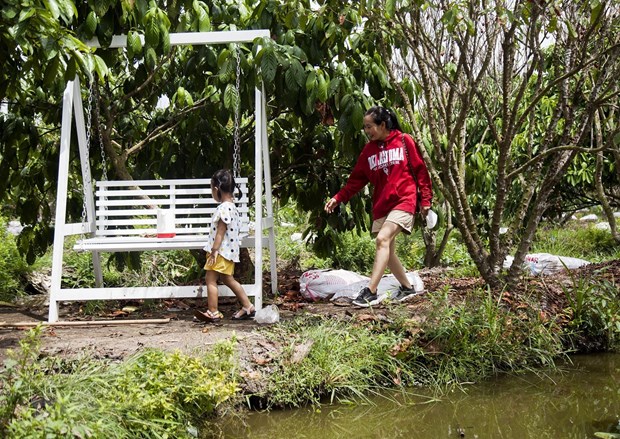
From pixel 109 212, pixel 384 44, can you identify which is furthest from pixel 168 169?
pixel 384 44

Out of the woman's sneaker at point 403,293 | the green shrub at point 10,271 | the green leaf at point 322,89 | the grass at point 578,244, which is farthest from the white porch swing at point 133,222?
the grass at point 578,244

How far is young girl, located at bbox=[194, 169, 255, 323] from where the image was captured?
5531 millimetres

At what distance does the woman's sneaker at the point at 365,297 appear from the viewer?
226 inches

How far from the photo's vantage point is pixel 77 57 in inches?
160

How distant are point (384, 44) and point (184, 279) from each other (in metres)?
3.10

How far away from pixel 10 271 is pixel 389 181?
13.0 feet

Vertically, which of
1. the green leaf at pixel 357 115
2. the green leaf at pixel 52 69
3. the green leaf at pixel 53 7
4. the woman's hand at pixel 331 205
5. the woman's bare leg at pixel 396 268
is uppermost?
the green leaf at pixel 53 7

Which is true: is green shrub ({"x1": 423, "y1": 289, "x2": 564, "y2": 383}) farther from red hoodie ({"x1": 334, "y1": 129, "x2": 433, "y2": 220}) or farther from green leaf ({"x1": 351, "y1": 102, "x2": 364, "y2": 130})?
green leaf ({"x1": 351, "y1": 102, "x2": 364, "y2": 130})

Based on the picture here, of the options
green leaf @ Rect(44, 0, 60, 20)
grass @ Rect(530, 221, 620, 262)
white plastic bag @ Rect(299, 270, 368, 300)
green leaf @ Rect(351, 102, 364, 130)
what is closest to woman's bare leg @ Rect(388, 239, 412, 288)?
white plastic bag @ Rect(299, 270, 368, 300)

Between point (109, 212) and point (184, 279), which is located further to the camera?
point (184, 279)

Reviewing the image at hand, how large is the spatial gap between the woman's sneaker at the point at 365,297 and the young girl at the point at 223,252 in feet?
2.51

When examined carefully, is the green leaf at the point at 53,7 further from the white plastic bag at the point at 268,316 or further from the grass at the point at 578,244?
the grass at the point at 578,244

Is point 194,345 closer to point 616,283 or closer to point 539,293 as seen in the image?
point 539,293

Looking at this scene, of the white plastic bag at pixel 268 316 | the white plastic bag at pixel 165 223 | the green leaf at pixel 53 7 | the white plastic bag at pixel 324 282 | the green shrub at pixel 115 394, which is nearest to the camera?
the green shrub at pixel 115 394
